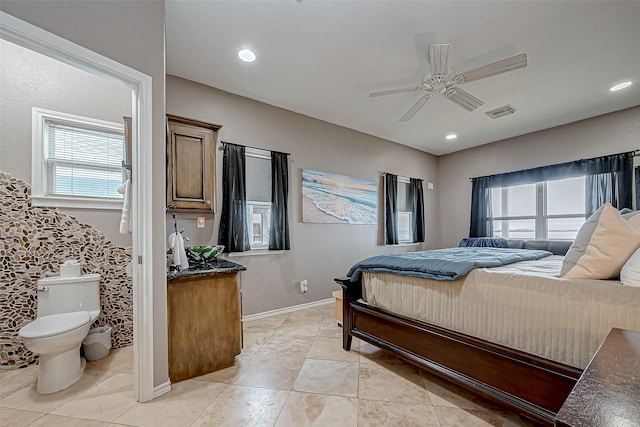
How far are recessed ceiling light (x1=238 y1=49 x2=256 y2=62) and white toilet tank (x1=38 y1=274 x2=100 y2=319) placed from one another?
2.41 metres

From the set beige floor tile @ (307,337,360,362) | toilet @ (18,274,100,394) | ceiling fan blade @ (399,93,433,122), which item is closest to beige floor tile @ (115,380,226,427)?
toilet @ (18,274,100,394)

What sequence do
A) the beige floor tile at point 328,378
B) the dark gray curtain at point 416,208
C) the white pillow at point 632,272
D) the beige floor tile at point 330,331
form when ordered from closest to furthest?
the white pillow at point 632,272, the beige floor tile at point 328,378, the beige floor tile at point 330,331, the dark gray curtain at point 416,208

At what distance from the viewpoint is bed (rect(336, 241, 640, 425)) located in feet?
4.13

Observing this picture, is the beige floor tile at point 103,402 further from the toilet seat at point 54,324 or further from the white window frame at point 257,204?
the white window frame at point 257,204

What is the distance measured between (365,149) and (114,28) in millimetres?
3582

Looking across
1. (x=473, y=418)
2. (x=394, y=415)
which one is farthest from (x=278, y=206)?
(x=473, y=418)

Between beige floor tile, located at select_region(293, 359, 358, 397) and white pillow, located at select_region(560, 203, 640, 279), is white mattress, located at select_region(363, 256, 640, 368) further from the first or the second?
beige floor tile, located at select_region(293, 359, 358, 397)

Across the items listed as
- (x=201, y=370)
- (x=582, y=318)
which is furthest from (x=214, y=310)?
(x=582, y=318)

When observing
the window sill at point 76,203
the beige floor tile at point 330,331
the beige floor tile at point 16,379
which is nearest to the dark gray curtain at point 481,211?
the beige floor tile at point 330,331

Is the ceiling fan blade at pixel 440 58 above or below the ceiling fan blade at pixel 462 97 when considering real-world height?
above

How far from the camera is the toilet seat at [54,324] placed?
1777mm

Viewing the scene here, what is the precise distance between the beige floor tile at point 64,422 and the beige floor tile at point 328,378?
3.87 ft

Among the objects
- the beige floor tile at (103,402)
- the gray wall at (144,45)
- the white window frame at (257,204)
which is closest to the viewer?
the gray wall at (144,45)

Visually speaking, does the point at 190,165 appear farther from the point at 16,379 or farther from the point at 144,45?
the point at 16,379
